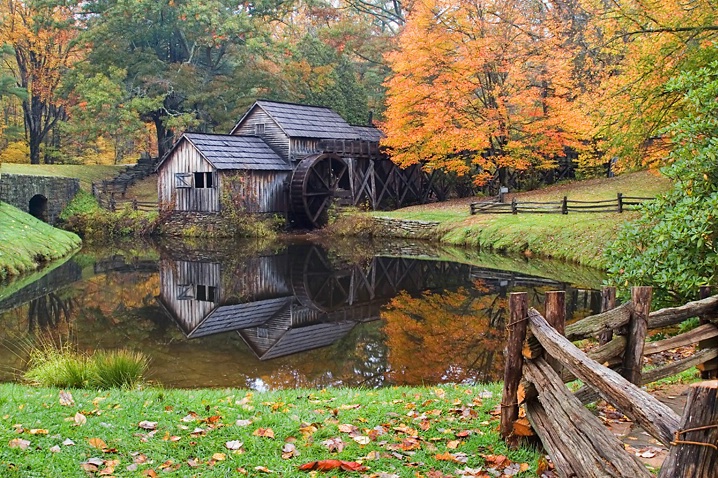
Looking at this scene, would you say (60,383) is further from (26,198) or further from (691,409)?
(26,198)

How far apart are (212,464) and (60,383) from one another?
363cm

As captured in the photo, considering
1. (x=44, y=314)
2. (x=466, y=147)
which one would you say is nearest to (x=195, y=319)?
(x=44, y=314)

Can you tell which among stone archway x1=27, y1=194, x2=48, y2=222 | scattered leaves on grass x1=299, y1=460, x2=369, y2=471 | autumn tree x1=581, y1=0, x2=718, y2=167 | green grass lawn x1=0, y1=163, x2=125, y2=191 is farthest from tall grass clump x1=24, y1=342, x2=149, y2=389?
green grass lawn x1=0, y1=163, x2=125, y2=191

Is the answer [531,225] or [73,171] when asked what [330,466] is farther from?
[73,171]

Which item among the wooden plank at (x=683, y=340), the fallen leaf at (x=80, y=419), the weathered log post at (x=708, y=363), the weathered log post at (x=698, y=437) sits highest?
the weathered log post at (x=698, y=437)

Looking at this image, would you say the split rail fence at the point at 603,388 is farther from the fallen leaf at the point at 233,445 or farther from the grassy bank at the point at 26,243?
the grassy bank at the point at 26,243

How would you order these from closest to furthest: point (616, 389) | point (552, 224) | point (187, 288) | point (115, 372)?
point (616, 389) → point (115, 372) → point (187, 288) → point (552, 224)

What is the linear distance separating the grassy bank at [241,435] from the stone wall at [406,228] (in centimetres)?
2002

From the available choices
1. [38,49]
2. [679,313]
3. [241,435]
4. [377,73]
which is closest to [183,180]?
[38,49]

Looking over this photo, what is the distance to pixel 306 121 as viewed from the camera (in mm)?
33562

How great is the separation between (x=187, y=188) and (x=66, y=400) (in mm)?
26066

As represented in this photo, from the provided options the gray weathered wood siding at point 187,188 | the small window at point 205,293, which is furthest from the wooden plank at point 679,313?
the gray weathered wood siding at point 187,188

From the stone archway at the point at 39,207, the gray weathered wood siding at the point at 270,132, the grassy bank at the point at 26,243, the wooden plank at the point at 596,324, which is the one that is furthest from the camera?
the gray weathered wood siding at the point at 270,132

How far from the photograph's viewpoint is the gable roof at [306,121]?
32375 millimetres
